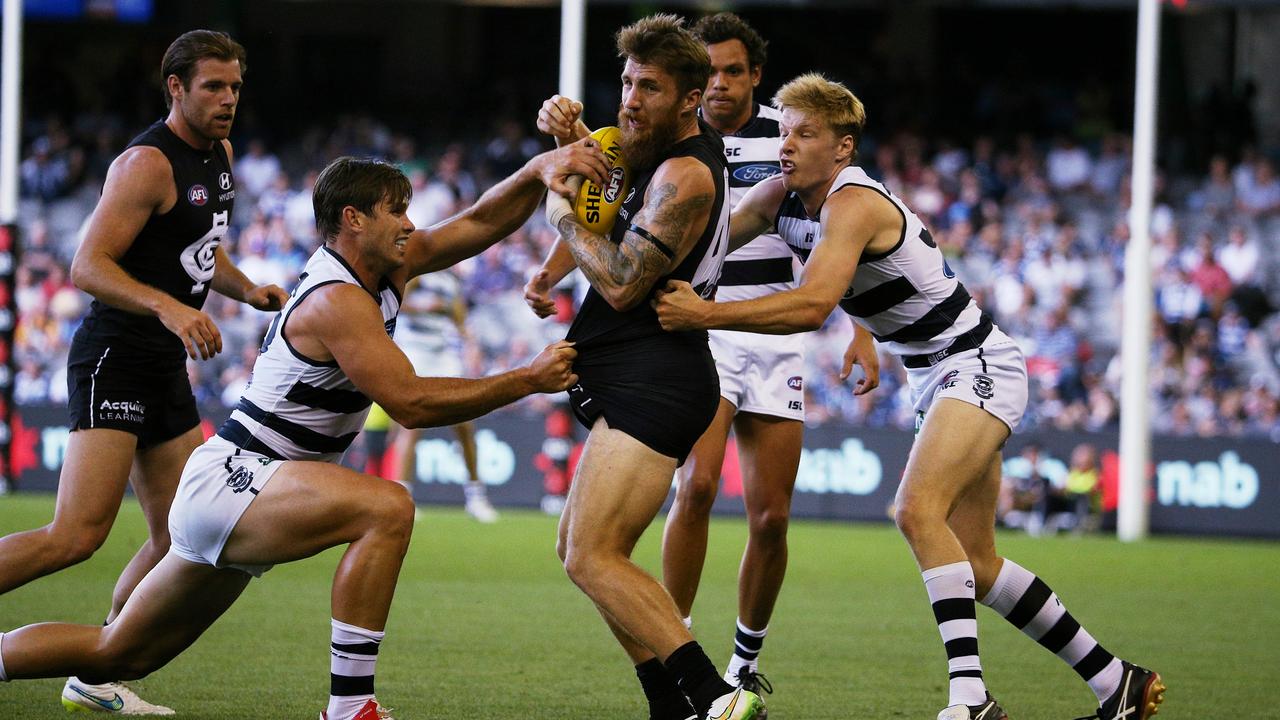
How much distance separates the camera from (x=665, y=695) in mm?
5426

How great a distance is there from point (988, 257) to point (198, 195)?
16.0 metres

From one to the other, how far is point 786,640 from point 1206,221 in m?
16.3

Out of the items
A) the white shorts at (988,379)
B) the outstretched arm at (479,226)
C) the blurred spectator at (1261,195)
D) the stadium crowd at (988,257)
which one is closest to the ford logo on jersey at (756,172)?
the white shorts at (988,379)

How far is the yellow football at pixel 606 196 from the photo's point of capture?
5.43 metres

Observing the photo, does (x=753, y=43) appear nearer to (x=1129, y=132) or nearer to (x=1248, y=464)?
(x=1248, y=464)

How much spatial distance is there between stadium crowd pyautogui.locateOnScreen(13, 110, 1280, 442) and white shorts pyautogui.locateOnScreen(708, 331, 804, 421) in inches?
427

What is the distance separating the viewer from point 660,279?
17.5 feet

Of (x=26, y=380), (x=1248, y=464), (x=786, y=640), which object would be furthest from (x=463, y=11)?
(x=786, y=640)

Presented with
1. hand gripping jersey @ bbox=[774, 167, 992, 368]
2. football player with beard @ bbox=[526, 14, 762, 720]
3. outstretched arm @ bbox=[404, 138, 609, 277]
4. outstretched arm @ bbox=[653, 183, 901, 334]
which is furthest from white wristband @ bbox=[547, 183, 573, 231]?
hand gripping jersey @ bbox=[774, 167, 992, 368]

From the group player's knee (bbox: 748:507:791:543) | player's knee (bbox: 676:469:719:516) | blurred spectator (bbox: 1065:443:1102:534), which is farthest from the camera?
blurred spectator (bbox: 1065:443:1102:534)

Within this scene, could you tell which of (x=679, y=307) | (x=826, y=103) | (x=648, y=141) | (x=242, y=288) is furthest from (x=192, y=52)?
(x=826, y=103)

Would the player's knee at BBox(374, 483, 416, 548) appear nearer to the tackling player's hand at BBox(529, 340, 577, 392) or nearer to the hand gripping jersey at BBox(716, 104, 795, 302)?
the tackling player's hand at BBox(529, 340, 577, 392)

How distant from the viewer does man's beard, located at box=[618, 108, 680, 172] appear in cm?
536

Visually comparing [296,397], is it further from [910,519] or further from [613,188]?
[910,519]
